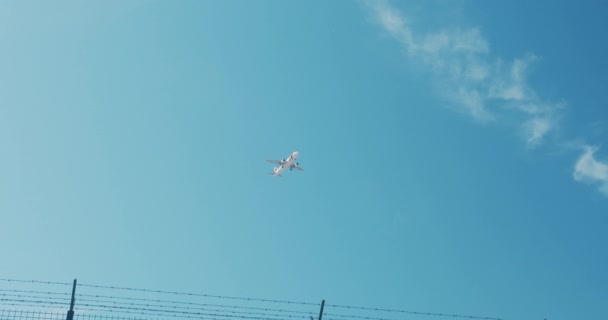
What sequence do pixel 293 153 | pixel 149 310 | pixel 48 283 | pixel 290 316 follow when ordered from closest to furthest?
pixel 48 283, pixel 149 310, pixel 290 316, pixel 293 153

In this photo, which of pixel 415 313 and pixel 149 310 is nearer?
pixel 149 310

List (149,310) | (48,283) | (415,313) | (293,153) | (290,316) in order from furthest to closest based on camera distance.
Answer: (293,153), (415,313), (290,316), (149,310), (48,283)

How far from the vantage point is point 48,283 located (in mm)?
22812

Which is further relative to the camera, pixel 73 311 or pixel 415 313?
pixel 415 313

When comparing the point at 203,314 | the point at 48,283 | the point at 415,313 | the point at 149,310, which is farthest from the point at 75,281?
the point at 415,313

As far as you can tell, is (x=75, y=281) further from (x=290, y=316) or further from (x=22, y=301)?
(x=290, y=316)

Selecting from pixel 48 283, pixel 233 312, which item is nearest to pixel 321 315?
pixel 233 312

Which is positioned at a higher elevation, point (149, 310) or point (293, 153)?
point (293, 153)

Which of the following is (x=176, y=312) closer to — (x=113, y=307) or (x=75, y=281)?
(x=113, y=307)

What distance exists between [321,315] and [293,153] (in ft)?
207

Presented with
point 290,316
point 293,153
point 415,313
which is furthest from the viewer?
point 293,153

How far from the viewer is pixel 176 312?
24609 mm

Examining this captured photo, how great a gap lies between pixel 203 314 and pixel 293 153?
6374 cm

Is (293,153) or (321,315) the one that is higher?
(293,153)
